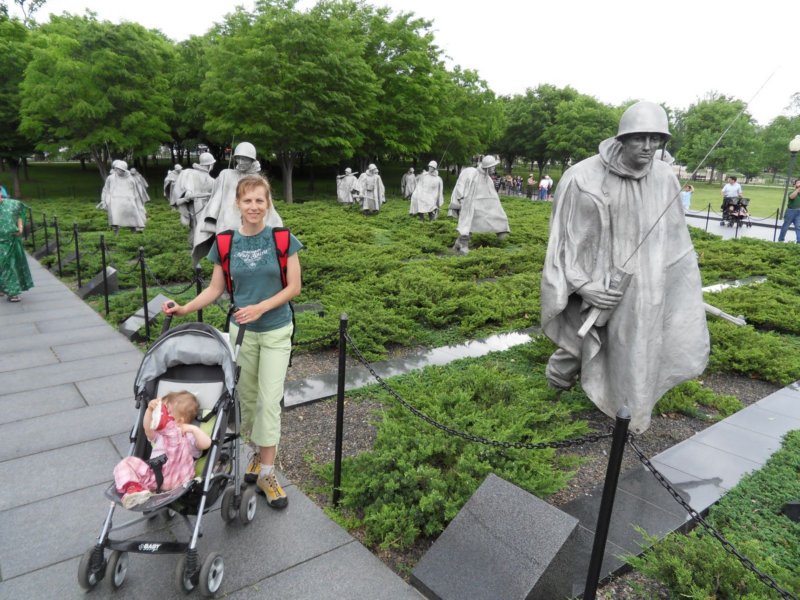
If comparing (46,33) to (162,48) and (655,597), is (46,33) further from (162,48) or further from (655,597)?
(655,597)

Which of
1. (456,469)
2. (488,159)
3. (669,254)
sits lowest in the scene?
(456,469)

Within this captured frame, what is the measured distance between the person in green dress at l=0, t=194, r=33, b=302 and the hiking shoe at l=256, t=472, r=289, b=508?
7.30 m

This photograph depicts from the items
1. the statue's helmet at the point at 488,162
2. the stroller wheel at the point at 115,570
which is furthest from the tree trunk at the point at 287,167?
the stroller wheel at the point at 115,570

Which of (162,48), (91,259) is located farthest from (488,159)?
(162,48)

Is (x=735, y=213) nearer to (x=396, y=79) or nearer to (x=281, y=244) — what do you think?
(x=396, y=79)

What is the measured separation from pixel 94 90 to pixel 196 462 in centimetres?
2621

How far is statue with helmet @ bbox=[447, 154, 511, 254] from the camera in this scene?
13.9 meters

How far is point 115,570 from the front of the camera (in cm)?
285

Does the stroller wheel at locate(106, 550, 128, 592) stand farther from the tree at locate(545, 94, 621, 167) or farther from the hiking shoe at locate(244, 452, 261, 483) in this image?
the tree at locate(545, 94, 621, 167)

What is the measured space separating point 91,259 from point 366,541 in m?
10.4

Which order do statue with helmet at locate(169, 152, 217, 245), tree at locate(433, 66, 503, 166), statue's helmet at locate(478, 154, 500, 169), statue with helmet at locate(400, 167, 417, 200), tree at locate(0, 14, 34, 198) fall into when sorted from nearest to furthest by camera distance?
statue with helmet at locate(169, 152, 217, 245)
statue's helmet at locate(478, 154, 500, 169)
tree at locate(0, 14, 34, 198)
statue with helmet at locate(400, 167, 417, 200)
tree at locate(433, 66, 503, 166)

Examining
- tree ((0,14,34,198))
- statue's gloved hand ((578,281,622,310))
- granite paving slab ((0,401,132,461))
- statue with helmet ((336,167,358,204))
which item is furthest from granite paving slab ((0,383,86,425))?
tree ((0,14,34,198))

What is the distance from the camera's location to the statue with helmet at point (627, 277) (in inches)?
161

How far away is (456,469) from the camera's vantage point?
3.75 meters
